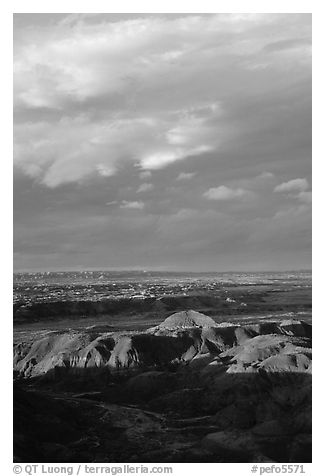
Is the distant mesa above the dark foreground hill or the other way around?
above

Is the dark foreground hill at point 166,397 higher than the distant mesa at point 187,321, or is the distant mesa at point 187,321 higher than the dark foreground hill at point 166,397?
the distant mesa at point 187,321

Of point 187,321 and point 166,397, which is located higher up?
point 187,321

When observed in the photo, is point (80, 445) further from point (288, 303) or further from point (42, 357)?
point (288, 303)

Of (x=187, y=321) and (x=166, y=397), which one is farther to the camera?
(x=187, y=321)

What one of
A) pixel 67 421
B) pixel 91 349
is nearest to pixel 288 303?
pixel 91 349

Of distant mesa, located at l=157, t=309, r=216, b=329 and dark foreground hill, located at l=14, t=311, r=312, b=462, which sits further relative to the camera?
distant mesa, located at l=157, t=309, r=216, b=329

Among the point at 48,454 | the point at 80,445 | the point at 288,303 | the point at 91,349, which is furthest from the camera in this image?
the point at 288,303

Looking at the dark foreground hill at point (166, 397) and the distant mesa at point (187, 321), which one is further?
the distant mesa at point (187, 321)
